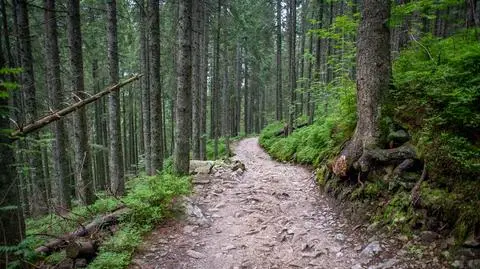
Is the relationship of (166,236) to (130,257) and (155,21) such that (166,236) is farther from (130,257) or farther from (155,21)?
(155,21)

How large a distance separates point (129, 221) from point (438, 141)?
5.37 m

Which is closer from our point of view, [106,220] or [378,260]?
[378,260]

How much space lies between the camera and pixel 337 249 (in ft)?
15.0

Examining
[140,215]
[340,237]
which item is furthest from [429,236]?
[140,215]

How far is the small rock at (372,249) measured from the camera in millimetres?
4166

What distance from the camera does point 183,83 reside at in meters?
7.93

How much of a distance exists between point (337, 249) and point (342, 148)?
2577mm

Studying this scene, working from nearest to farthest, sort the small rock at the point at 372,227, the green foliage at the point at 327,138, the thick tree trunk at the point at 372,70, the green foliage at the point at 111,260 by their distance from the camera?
1. the green foliage at the point at 111,260
2. the small rock at the point at 372,227
3. the thick tree trunk at the point at 372,70
4. the green foliage at the point at 327,138

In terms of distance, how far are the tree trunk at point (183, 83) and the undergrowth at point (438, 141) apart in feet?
12.7

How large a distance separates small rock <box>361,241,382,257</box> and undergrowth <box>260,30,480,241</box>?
393 mm

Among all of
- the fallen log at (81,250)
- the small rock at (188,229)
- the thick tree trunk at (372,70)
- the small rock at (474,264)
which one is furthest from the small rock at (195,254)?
the small rock at (474,264)

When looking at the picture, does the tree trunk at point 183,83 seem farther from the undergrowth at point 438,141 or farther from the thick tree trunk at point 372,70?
the thick tree trunk at point 372,70

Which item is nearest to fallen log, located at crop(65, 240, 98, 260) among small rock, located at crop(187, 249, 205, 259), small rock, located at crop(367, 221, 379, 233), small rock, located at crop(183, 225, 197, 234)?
small rock, located at crop(187, 249, 205, 259)

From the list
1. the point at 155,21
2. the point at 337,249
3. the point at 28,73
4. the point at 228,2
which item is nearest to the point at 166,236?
the point at 337,249
